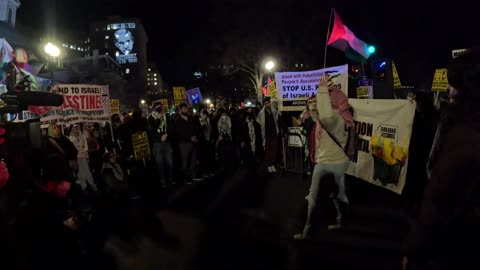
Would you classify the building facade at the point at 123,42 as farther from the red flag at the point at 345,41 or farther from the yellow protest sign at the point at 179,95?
the red flag at the point at 345,41

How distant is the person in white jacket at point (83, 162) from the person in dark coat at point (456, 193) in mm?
8224

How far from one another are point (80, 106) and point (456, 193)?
356 inches

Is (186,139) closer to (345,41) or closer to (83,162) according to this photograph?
(83,162)

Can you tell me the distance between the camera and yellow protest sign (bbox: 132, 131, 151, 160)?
32.9 ft

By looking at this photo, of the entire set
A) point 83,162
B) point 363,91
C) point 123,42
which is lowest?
point 83,162

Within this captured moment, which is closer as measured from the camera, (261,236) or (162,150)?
(261,236)

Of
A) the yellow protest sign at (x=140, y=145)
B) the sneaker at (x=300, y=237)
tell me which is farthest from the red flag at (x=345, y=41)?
the sneaker at (x=300, y=237)

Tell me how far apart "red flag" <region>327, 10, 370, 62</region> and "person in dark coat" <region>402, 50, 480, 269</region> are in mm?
9101

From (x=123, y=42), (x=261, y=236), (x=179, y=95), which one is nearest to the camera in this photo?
(x=261, y=236)

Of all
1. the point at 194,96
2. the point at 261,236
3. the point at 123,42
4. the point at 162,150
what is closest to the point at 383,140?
the point at 261,236

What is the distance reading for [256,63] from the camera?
110 ft

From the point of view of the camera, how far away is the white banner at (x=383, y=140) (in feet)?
22.9

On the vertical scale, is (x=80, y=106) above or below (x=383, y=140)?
above

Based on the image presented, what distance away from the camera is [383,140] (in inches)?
294
